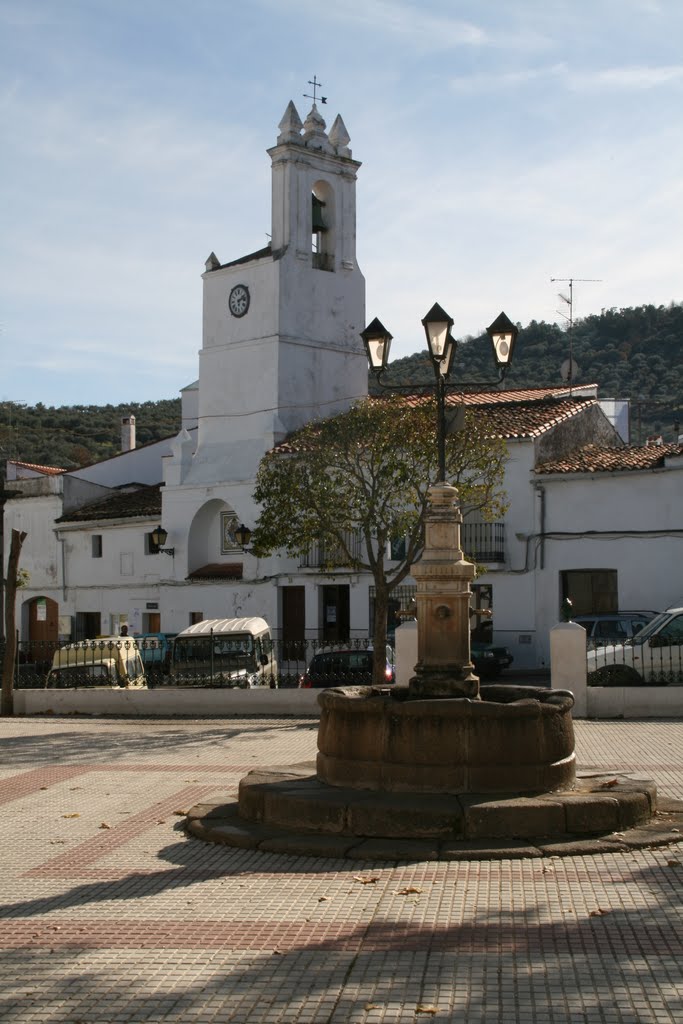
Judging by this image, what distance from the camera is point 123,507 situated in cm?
3869

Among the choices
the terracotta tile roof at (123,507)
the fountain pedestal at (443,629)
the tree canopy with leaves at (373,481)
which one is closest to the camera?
the fountain pedestal at (443,629)

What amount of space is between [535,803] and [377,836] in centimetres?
111

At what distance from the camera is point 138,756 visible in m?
13.7

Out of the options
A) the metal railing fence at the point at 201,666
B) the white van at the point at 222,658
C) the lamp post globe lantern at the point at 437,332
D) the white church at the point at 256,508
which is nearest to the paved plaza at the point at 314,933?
the lamp post globe lantern at the point at 437,332

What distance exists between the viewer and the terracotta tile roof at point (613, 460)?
28.0 m

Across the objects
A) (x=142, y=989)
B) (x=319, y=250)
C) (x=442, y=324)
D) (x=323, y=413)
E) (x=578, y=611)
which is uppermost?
(x=319, y=250)

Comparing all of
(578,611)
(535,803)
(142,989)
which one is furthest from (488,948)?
(578,611)

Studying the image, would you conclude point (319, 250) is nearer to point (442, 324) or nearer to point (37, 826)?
Result: point (442, 324)

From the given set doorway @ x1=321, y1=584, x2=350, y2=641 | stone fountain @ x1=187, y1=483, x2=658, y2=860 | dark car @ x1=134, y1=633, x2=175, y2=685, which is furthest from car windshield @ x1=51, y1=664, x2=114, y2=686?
stone fountain @ x1=187, y1=483, x2=658, y2=860

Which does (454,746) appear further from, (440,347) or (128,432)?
(128,432)

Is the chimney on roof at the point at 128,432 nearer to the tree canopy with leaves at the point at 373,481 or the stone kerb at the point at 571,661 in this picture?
the tree canopy with leaves at the point at 373,481

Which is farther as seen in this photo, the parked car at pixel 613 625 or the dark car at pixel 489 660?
the dark car at pixel 489 660

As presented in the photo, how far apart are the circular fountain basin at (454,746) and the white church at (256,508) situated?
19893 millimetres

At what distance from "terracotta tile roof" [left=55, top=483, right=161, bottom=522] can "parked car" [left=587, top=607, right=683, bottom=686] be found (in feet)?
68.5
